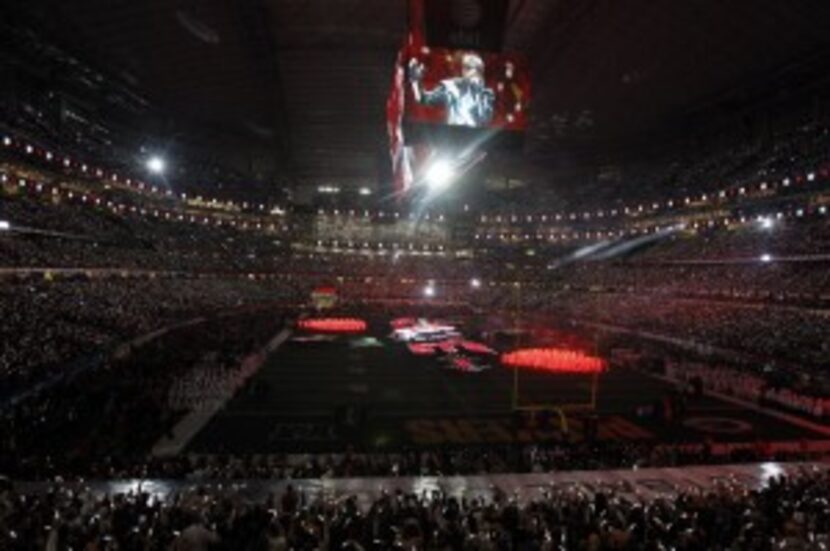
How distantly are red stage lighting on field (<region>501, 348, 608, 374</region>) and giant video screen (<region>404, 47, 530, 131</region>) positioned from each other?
20.4 meters

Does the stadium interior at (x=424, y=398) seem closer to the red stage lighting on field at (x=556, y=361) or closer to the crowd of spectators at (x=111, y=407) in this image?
the crowd of spectators at (x=111, y=407)

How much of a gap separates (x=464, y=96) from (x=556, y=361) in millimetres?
24019

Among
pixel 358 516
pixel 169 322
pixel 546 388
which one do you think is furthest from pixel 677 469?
pixel 169 322

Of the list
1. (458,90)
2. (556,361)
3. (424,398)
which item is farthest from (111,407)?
(556,361)

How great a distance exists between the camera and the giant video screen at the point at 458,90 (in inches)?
920

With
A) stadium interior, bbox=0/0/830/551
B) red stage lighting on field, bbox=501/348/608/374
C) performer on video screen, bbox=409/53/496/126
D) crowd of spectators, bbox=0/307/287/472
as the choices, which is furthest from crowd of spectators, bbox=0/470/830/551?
red stage lighting on field, bbox=501/348/608/374

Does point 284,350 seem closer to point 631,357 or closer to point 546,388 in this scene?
point 546,388

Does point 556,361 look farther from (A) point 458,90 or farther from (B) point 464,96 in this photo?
(A) point 458,90

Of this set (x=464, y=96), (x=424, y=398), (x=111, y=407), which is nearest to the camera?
(x=464, y=96)

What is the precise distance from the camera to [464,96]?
926 inches

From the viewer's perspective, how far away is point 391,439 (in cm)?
2480

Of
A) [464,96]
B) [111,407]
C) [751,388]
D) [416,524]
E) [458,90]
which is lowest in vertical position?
[111,407]

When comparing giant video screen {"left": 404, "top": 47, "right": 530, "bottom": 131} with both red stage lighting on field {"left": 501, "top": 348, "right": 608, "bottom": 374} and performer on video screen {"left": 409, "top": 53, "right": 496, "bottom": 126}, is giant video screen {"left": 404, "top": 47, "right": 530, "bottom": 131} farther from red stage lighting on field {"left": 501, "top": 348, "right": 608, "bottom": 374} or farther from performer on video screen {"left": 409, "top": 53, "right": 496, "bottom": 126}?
red stage lighting on field {"left": 501, "top": 348, "right": 608, "bottom": 374}

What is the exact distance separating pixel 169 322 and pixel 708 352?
114 feet
